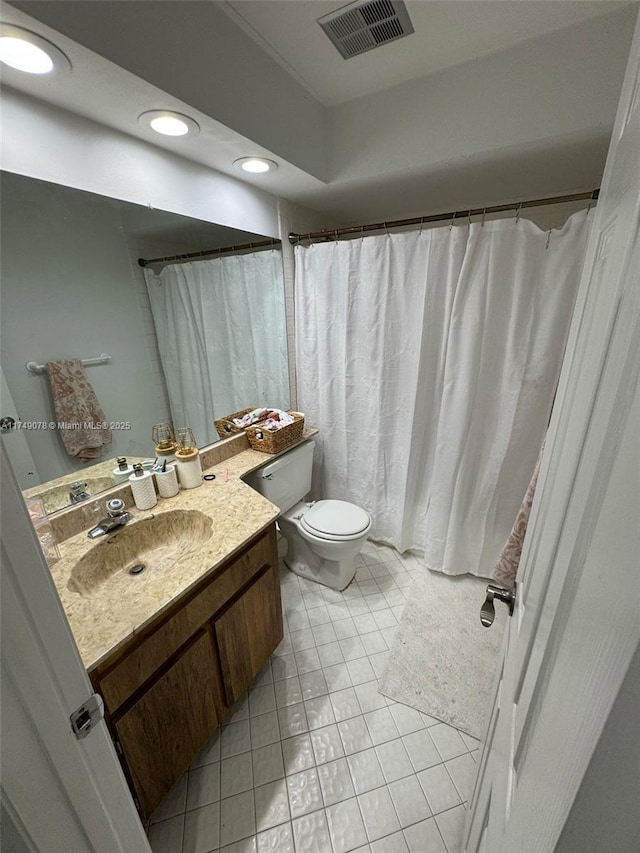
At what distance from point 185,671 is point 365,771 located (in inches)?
30.3

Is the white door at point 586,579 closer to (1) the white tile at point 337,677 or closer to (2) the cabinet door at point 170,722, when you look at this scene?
(2) the cabinet door at point 170,722

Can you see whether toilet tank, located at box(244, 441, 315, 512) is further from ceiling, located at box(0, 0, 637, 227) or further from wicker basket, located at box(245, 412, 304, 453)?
ceiling, located at box(0, 0, 637, 227)

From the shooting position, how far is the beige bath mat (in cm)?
138

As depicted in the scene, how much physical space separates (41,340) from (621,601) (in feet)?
4.70

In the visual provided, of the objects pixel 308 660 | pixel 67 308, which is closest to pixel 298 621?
pixel 308 660

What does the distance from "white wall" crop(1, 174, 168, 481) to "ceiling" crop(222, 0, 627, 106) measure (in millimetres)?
820

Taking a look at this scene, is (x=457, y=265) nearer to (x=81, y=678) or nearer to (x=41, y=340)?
(x=41, y=340)

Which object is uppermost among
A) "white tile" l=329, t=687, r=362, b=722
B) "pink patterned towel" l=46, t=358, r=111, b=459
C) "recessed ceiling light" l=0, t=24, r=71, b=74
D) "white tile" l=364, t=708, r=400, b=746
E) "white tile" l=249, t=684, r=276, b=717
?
"recessed ceiling light" l=0, t=24, r=71, b=74

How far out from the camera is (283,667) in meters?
1.53

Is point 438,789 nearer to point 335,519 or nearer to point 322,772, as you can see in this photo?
point 322,772

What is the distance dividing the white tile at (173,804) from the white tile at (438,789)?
2.66 feet

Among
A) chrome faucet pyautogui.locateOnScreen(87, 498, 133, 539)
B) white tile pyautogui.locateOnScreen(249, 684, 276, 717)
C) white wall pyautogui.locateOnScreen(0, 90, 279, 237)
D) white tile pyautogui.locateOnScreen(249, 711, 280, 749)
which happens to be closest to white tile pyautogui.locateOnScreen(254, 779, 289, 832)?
white tile pyautogui.locateOnScreen(249, 711, 280, 749)

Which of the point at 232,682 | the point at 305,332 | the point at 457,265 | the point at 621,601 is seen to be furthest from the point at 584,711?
the point at 305,332

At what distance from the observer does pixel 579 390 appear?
52 centimetres
